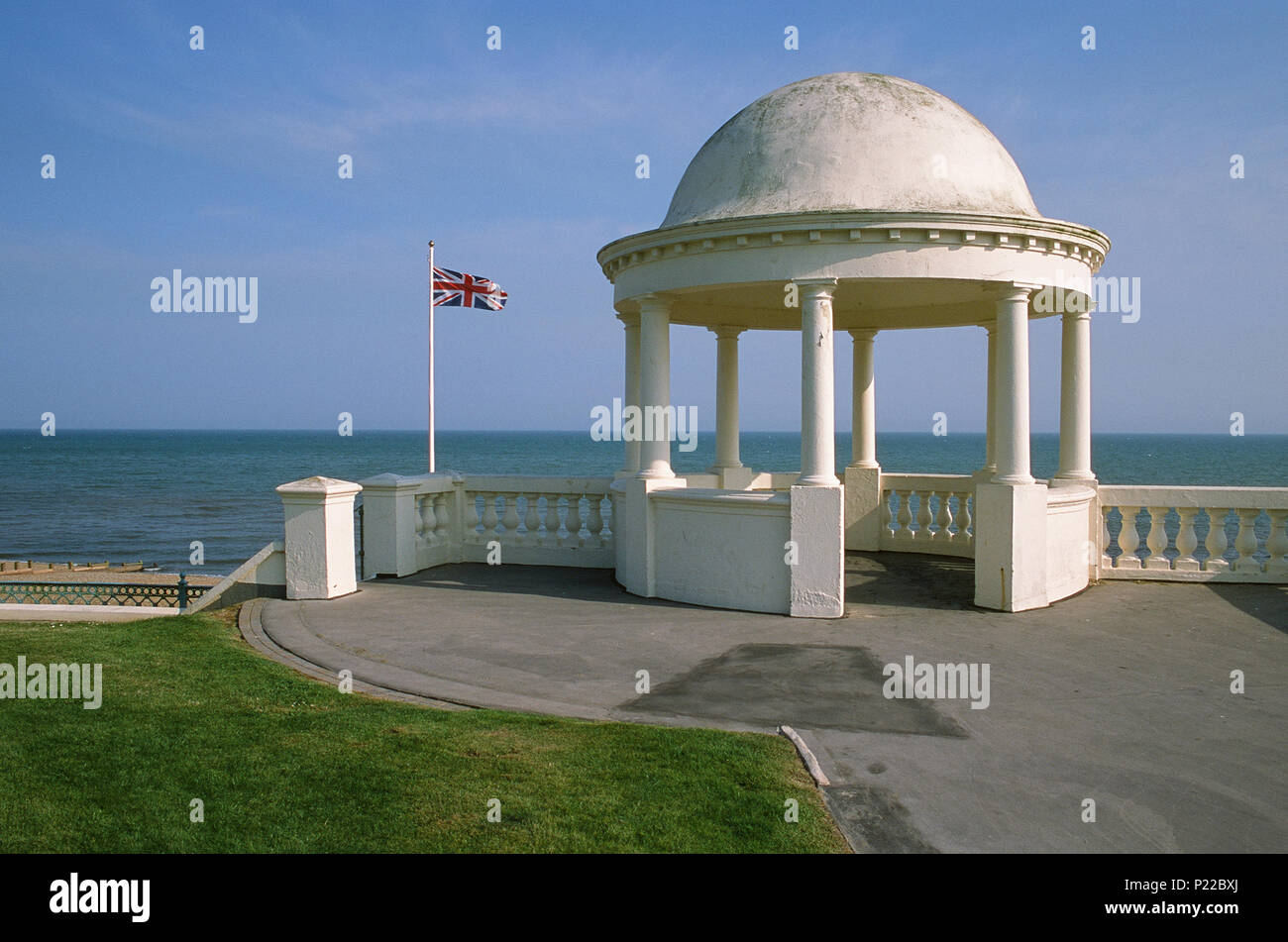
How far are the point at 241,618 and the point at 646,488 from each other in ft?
16.5

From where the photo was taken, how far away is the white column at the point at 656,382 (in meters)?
12.1

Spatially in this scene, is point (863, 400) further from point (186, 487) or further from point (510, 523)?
point (186, 487)

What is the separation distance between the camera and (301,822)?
4.81m

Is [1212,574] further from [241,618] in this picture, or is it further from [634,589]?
[241,618]

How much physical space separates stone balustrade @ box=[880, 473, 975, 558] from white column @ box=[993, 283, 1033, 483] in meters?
4.26

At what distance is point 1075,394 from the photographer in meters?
12.8

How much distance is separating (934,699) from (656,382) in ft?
19.1

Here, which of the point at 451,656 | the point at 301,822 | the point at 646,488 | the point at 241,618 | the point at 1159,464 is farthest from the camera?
the point at 1159,464

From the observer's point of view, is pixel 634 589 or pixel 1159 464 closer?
pixel 634 589

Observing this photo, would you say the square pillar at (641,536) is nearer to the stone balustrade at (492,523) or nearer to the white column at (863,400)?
the stone balustrade at (492,523)

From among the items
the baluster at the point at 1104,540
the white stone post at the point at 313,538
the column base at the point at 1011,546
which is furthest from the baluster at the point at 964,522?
the white stone post at the point at 313,538

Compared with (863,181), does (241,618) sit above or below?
below
